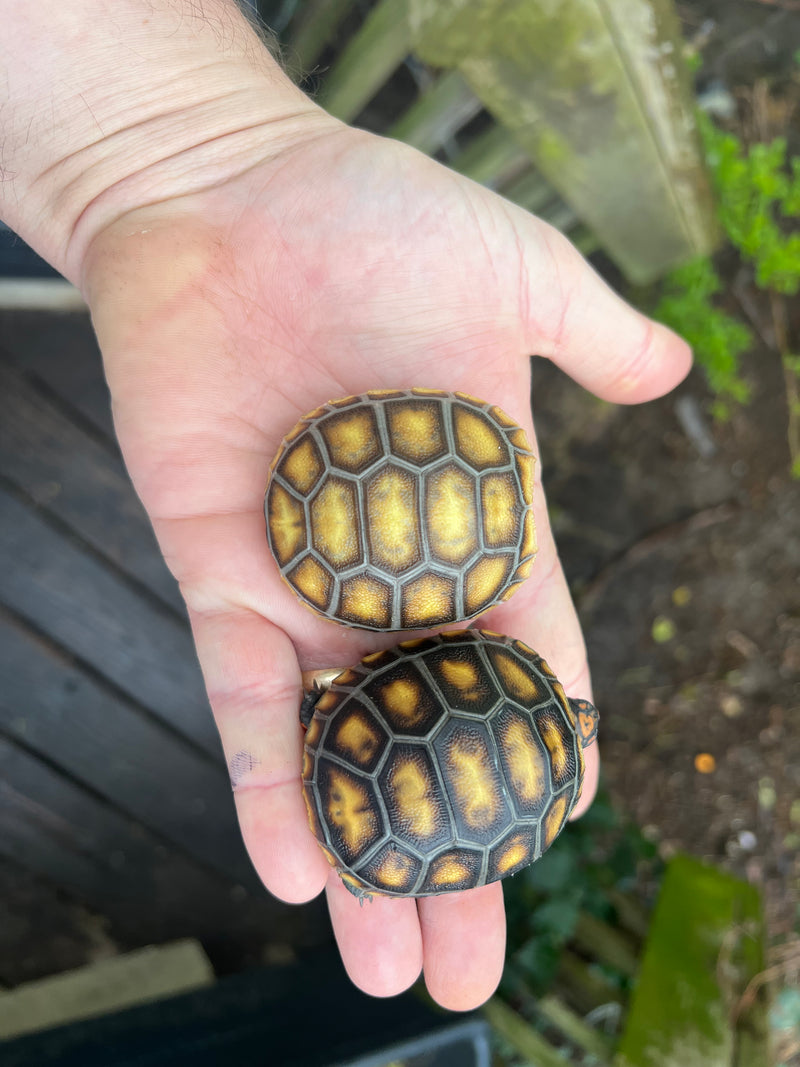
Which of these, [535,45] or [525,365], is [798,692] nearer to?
[525,365]

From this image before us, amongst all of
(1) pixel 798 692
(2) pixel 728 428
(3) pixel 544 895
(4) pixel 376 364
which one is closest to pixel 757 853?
(1) pixel 798 692

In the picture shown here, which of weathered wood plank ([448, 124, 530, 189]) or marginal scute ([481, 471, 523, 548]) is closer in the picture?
marginal scute ([481, 471, 523, 548])

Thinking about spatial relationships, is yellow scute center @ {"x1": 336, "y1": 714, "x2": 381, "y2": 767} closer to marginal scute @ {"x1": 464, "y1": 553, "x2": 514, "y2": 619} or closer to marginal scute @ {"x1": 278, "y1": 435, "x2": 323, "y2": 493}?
marginal scute @ {"x1": 464, "y1": 553, "x2": 514, "y2": 619}

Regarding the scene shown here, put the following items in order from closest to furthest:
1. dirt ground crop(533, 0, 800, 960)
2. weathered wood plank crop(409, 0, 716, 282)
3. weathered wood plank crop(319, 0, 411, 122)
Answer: weathered wood plank crop(409, 0, 716, 282), weathered wood plank crop(319, 0, 411, 122), dirt ground crop(533, 0, 800, 960)

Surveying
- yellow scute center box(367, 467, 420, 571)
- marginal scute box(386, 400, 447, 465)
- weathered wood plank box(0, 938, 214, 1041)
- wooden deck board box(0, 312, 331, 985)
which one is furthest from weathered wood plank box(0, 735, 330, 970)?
marginal scute box(386, 400, 447, 465)

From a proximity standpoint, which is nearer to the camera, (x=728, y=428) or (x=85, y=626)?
(x=85, y=626)

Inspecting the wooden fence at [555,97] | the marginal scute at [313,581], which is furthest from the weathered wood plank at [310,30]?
the marginal scute at [313,581]

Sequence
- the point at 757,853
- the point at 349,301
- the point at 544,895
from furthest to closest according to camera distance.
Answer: the point at 757,853
the point at 544,895
the point at 349,301
